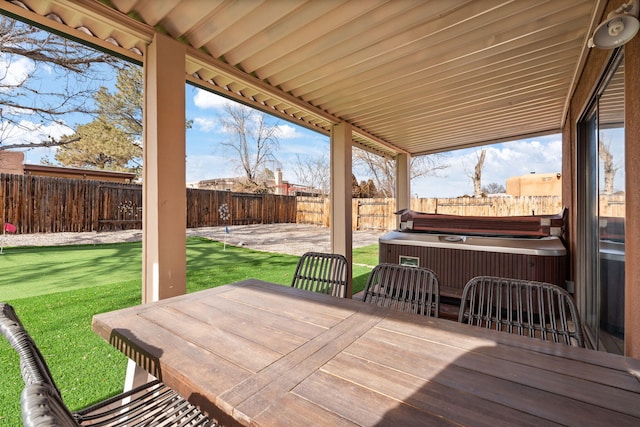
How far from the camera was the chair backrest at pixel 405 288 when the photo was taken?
174cm

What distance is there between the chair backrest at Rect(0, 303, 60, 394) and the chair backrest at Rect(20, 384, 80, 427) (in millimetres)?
132

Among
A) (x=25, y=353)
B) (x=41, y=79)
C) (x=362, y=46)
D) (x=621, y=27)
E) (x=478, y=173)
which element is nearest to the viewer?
(x=25, y=353)

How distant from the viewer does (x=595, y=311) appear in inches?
94.3

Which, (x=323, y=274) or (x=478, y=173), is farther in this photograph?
(x=478, y=173)

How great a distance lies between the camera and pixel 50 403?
538 mm

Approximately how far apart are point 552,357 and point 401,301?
86 centimetres

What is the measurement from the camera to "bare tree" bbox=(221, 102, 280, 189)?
18797mm

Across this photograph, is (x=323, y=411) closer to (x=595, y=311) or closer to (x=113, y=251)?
(x=595, y=311)

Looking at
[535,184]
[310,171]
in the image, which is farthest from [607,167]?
[310,171]

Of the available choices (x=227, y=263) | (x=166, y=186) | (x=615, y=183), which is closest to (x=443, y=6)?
(x=615, y=183)

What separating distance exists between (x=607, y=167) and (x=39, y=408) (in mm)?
3030

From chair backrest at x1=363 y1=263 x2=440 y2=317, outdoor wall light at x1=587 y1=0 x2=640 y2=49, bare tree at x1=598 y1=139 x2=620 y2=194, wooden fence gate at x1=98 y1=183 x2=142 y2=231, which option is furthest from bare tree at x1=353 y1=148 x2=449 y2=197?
outdoor wall light at x1=587 y1=0 x2=640 y2=49

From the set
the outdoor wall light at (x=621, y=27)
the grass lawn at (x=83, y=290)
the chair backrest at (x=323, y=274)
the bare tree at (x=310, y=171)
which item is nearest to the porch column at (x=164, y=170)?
the grass lawn at (x=83, y=290)

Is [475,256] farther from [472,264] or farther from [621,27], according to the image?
[621,27]
